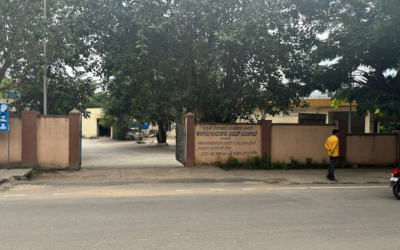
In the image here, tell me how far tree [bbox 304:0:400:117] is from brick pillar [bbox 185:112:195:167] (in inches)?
219

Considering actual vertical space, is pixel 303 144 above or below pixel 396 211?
above

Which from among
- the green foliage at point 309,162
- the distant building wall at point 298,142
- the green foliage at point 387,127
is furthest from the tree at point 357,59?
the green foliage at point 387,127

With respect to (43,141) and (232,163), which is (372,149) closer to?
(232,163)

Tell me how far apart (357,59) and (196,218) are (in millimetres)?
10682

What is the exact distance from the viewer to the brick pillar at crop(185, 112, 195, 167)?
42.5 feet

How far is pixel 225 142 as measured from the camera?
522 inches

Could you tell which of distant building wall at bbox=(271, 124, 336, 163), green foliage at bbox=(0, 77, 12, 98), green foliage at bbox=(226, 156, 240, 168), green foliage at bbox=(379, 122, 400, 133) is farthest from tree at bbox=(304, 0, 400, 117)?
green foliage at bbox=(379, 122, 400, 133)

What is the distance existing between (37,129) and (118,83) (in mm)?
4156

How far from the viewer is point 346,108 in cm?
2678

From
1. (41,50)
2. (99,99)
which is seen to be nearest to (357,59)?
(41,50)

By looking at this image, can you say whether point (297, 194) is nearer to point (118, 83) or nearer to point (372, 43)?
point (372, 43)

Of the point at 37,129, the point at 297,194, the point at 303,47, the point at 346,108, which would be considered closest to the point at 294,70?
the point at 303,47

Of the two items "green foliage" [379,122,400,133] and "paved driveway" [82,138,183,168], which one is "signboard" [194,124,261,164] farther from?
"green foliage" [379,122,400,133]

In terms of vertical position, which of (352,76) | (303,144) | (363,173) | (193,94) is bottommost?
(363,173)
